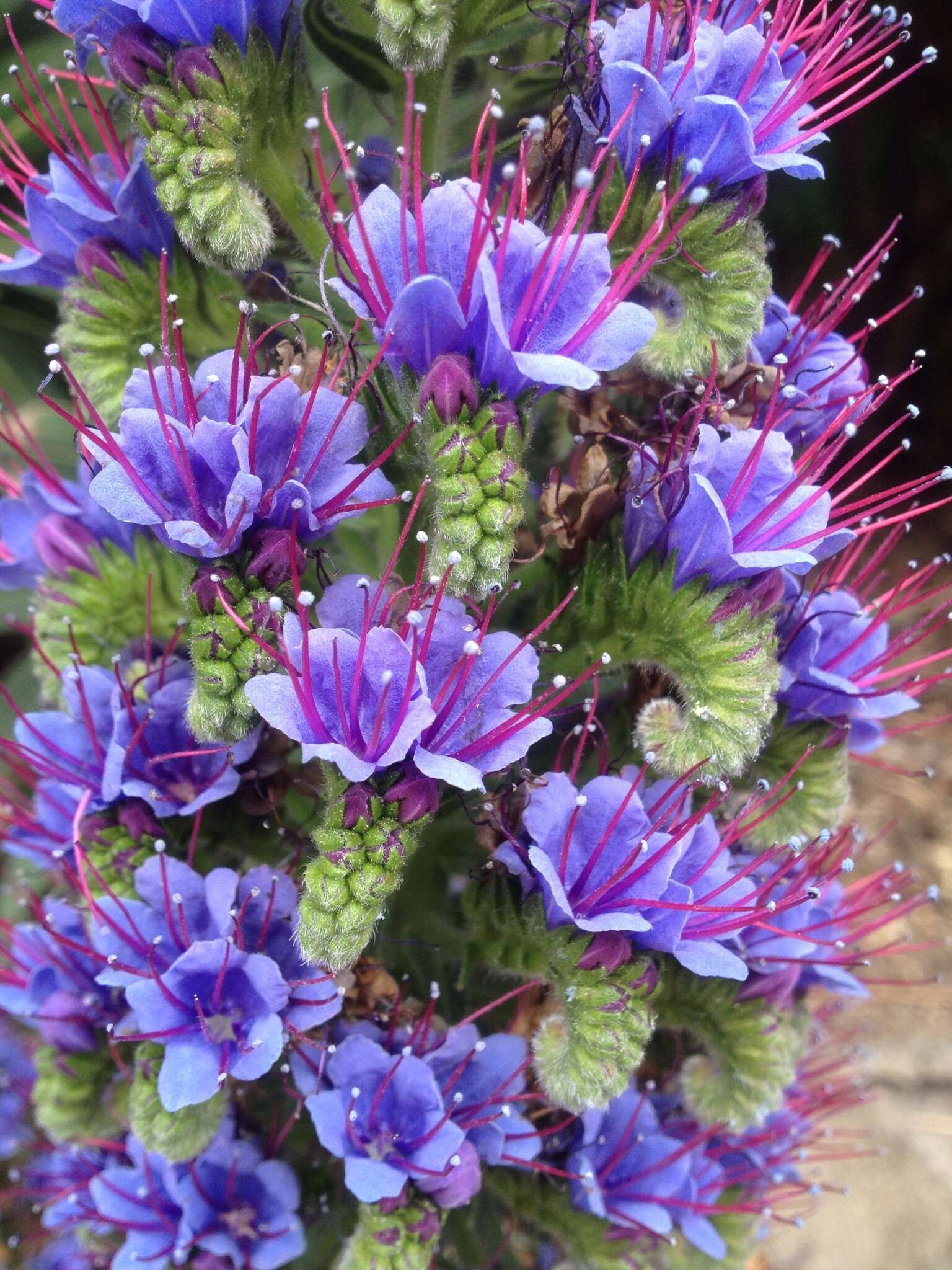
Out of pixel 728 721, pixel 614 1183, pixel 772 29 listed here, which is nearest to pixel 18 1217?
pixel 614 1183

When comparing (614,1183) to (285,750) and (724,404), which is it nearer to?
(285,750)

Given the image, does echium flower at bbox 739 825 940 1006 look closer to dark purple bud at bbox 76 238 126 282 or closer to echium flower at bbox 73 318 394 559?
echium flower at bbox 73 318 394 559

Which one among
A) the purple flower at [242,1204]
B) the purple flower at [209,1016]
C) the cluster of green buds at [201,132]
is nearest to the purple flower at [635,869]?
the purple flower at [209,1016]

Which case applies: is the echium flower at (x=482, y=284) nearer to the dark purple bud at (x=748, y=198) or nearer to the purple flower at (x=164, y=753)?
the dark purple bud at (x=748, y=198)

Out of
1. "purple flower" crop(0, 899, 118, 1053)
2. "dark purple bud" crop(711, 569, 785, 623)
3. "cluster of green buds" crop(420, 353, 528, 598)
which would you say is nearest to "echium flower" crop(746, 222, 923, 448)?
"dark purple bud" crop(711, 569, 785, 623)

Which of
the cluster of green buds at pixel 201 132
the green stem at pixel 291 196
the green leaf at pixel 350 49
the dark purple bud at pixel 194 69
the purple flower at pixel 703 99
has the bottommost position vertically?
the green stem at pixel 291 196

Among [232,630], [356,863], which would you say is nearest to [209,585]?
[232,630]

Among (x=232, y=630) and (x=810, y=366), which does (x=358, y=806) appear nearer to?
(x=232, y=630)
